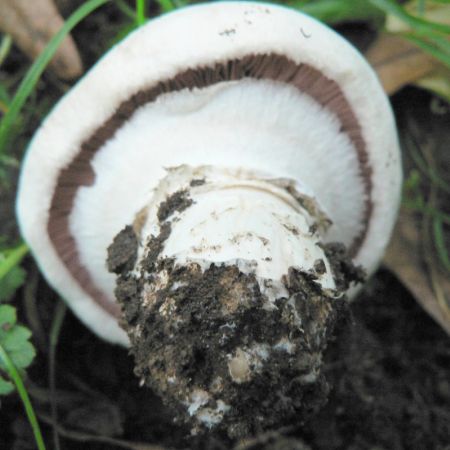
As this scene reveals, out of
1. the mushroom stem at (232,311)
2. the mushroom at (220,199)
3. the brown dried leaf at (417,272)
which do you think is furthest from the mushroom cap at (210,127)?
the brown dried leaf at (417,272)

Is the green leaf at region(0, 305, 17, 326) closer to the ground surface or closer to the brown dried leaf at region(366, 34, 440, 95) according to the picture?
the ground surface

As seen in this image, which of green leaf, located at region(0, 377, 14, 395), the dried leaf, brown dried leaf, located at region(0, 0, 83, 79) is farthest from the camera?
the dried leaf

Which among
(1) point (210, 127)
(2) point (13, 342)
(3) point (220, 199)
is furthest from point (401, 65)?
(2) point (13, 342)

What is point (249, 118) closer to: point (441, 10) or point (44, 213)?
point (44, 213)

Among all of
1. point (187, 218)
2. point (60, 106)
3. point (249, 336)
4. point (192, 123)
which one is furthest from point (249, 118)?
point (249, 336)

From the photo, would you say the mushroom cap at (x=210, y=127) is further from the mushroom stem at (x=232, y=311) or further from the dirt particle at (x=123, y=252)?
the mushroom stem at (x=232, y=311)

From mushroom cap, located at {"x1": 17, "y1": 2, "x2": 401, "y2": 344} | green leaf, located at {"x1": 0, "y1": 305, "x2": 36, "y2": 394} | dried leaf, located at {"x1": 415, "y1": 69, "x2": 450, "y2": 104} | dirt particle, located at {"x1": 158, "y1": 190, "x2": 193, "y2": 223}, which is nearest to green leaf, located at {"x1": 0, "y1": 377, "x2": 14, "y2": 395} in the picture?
green leaf, located at {"x1": 0, "y1": 305, "x2": 36, "y2": 394}
